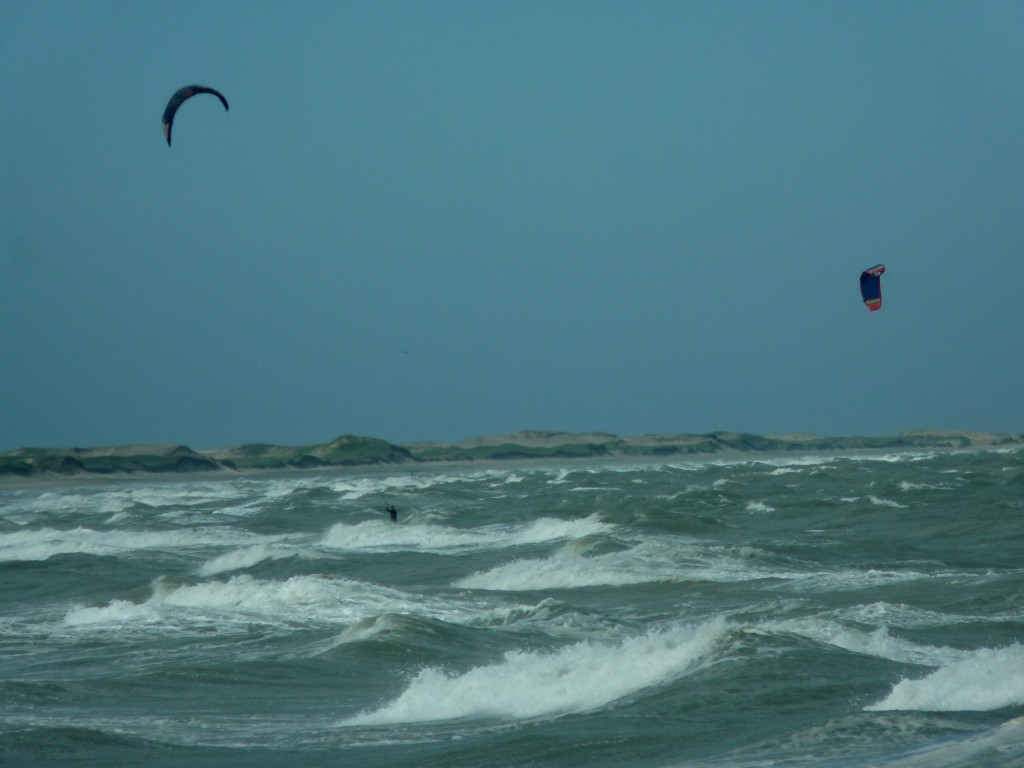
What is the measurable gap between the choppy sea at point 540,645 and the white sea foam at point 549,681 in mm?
40

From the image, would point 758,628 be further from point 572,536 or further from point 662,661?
point 572,536

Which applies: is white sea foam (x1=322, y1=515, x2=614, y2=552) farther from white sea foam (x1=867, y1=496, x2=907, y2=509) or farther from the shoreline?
the shoreline

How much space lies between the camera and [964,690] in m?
10.9

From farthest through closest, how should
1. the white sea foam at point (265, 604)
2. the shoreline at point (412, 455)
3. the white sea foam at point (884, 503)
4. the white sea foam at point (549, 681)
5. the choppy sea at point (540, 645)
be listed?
the shoreline at point (412, 455) → the white sea foam at point (884, 503) → the white sea foam at point (265, 604) → the white sea foam at point (549, 681) → the choppy sea at point (540, 645)

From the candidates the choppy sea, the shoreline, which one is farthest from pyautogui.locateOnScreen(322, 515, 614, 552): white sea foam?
the shoreline

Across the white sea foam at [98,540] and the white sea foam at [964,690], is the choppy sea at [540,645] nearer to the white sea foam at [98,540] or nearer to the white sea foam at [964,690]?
the white sea foam at [964,690]

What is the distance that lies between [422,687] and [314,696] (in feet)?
3.50

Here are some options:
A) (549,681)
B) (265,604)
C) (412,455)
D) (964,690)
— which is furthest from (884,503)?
(412,455)

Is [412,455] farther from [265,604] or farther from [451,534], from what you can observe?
[265,604]

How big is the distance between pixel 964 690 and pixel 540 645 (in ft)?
17.9

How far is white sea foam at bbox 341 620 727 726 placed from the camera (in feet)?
39.5

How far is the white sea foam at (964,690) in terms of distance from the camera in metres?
10.6

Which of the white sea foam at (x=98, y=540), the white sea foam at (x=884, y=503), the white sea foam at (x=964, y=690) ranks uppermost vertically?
the white sea foam at (x=98, y=540)

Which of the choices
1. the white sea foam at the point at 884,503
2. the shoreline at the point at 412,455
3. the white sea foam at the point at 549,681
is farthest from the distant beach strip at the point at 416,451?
the white sea foam at the point at 549,681
